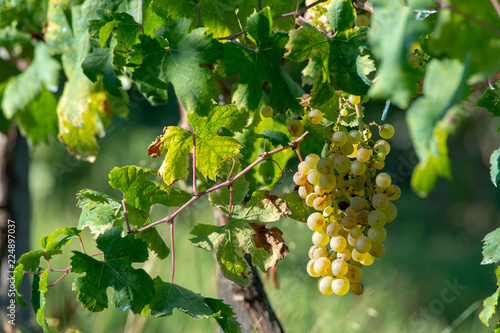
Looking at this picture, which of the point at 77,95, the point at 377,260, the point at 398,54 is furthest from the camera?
the point at 377,260

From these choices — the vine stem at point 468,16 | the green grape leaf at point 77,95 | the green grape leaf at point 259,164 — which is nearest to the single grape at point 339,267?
the green grape leaf at point 259,164

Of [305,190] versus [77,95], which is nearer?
[305,190]

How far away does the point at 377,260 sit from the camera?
2.79 metres

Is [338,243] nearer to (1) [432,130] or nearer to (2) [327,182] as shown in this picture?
(2) [327,182]

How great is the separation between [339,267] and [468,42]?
12.2 inches

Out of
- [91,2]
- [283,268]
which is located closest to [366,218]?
[91,2]

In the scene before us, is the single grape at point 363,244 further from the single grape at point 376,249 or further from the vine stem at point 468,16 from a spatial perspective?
the vine stem at point 468,16

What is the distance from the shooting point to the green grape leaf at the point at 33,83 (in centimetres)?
95

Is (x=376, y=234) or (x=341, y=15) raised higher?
(x=341, y=15)

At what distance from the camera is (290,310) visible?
1656 millimetres

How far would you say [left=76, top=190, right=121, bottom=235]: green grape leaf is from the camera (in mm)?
603

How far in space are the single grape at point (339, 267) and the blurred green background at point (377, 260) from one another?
7.4 inches

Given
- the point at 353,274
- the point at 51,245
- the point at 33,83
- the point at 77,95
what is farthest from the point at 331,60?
the point at 33,83

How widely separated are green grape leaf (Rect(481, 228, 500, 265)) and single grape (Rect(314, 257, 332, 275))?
19 cm
